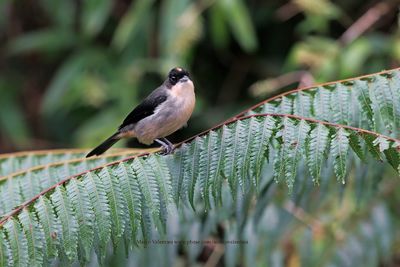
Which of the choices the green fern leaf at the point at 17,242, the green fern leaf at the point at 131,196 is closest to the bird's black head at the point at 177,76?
the green fern leaf at the point at 131,196

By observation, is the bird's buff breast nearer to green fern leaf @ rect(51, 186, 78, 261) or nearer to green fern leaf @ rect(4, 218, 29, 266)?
green fern leaf @ rect(51, 186, 78, 261)

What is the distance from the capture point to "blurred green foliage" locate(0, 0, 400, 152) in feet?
20.0

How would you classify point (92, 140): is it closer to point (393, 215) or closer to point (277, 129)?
point (393, 215)

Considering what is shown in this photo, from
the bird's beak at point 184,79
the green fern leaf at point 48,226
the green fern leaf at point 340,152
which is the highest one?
the bird's beak at point 184,79

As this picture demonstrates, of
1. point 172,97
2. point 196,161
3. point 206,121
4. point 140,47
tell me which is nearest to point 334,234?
point 172,97

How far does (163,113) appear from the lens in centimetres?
406

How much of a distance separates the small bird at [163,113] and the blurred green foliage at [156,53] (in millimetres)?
1561

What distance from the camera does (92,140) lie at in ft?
20.4

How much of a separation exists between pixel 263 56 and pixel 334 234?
12.2 feet

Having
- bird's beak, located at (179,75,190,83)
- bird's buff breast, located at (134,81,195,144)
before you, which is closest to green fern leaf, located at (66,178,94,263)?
bird's buff breast, located at (134,81,195,144)

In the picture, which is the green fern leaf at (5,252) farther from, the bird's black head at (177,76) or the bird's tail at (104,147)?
the bird's black head at (177,76)

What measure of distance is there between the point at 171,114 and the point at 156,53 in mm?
3823

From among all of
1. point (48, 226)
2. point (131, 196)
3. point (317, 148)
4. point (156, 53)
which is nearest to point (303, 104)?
point (317, 148)

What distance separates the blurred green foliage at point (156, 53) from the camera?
6.09 m
